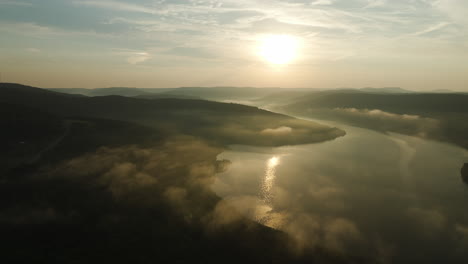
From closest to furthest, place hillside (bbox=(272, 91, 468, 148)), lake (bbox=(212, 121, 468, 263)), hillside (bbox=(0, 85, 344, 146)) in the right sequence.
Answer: lake (bbox=(212, 121, 468, 263)) → hillside (bbox=(0, 85, 344, 146)) → hillside (bbox=(272, 91, 468, 148))

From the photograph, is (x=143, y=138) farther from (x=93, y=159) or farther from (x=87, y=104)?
(x=87, y=104)

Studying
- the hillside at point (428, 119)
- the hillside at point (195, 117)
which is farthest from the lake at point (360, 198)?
the hillside at point (428, 119)

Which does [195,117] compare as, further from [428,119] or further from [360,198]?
[428,119]

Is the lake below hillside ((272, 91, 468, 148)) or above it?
below

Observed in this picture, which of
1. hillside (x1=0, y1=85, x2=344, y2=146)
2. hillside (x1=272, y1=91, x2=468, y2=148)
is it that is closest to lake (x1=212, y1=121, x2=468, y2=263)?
hillside (x1=0, y1=85, x2=344, y2=146)

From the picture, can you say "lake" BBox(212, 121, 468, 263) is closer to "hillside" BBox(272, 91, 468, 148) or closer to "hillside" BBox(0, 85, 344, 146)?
"hillside" BBox(0, 85, 344, 146)

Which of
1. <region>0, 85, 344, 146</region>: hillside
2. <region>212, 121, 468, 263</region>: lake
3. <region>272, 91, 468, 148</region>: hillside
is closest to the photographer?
<region>212, 121, 468, 263</region>: lake

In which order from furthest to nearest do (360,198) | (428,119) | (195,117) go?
(195,117) < (428,119) < (360,198)

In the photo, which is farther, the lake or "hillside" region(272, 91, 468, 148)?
"hillside" region(272, 91, 468, 148)

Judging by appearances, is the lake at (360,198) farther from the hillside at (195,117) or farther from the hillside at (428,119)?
the hillside at (428,119)

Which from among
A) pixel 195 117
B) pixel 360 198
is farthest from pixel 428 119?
pixel 360 198
